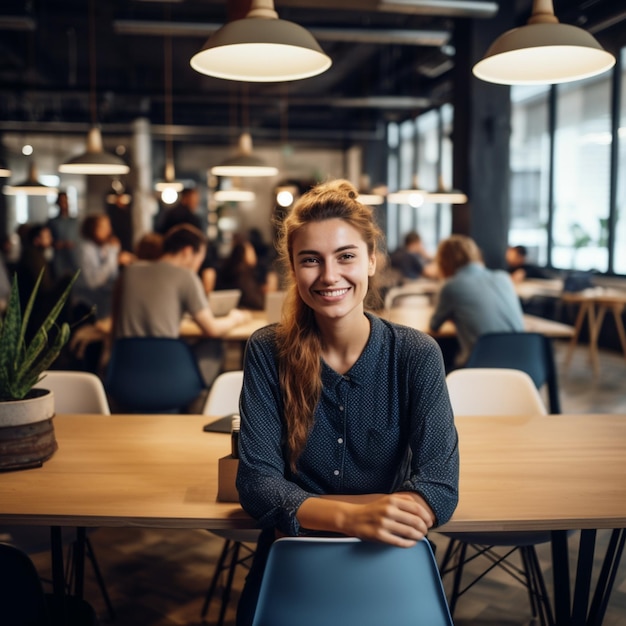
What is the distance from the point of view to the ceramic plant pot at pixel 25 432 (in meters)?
1.99

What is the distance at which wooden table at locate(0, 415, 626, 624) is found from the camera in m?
1.69

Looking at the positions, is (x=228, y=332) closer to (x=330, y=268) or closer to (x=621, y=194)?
(x=330, y=268)

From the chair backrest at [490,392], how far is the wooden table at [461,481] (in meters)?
0.29

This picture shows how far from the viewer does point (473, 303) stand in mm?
4328

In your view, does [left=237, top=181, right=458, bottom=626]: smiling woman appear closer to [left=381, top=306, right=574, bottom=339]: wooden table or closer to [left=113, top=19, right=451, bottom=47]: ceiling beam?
[left=381, top=306, right=574, bottom=339]: wooden table

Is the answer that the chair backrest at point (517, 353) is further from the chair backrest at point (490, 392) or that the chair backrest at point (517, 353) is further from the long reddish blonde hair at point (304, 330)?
the long reddish blonde hair at point (304, 330)

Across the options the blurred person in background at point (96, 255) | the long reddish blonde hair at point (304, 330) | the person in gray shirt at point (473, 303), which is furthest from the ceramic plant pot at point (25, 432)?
the blurred person in background at point (96, 255)

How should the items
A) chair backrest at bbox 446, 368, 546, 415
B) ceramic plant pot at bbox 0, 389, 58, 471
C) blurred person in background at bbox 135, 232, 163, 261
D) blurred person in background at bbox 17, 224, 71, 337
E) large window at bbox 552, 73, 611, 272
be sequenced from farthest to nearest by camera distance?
large window at bbox 552, 73, 611, 272, blurred person in background at bbox 17, 224, 71, 337, blurred person in background at bbox 135, 232, 163, 261, chair backrest at bbox 446, 368, 546, 415, ceramic plant pot at bbox 0, 389, 58, 471

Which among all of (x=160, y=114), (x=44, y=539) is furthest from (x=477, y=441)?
(x=160, y=114)

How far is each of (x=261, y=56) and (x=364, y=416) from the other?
4.27 ft

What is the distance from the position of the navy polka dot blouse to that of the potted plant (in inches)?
24.2

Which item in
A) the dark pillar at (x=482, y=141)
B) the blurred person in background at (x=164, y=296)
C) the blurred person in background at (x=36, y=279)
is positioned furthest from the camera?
the dark pillar at (x=482, y=141)

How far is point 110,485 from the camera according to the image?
6.27ft

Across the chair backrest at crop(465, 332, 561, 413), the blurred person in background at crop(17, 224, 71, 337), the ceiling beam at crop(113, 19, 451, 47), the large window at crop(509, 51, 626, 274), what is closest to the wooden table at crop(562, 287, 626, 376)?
the large window at crop(509, 51, 626, 274)
